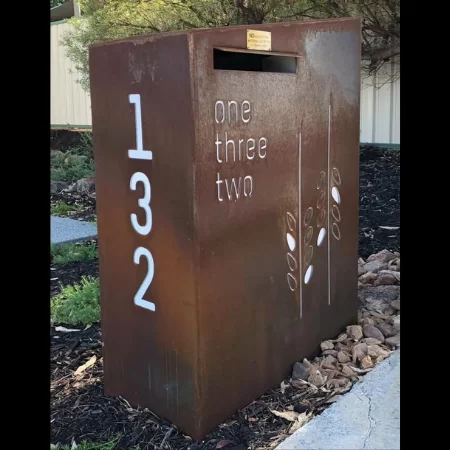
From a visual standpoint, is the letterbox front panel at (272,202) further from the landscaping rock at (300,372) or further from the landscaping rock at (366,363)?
the landscaping rock at (366,363)

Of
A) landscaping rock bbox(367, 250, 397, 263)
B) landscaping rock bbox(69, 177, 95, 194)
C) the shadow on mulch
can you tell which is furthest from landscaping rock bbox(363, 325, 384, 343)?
landscaping rock bbox(69, 177, 95, 194)

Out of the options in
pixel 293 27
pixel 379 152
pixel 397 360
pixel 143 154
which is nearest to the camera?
pixel 143 154

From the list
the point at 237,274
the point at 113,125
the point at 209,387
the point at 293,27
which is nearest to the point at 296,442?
the point at 209,387

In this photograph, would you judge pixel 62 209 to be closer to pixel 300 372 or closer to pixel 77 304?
pixel 77 304

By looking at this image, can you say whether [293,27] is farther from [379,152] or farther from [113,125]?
[379,152]

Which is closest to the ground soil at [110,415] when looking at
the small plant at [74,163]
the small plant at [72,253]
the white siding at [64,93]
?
the small plant at [72,253]

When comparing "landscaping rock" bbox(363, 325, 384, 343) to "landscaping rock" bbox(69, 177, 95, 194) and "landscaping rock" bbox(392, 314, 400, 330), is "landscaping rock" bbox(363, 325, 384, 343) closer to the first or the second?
"landscaping rock" bbox(392, 314, 400, 330)

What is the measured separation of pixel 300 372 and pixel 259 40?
1640mm

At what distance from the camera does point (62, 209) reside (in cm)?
772

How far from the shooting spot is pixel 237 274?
9.09ft

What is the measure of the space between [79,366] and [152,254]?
1.13 meters

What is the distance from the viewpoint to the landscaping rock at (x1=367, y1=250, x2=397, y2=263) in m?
4.87

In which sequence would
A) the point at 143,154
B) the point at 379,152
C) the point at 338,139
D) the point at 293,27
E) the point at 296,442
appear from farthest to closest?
the point at 379,152, the point at 338,139, the point at 293,27, the point at 143,154, the point at 296,442

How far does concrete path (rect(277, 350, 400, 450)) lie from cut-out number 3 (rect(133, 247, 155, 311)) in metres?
0.84
